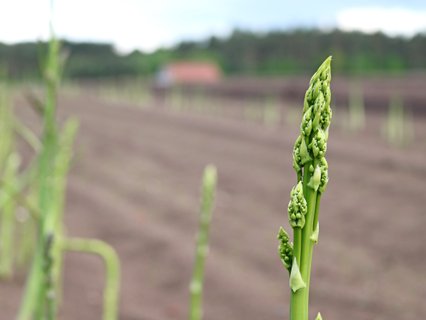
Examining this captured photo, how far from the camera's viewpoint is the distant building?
5569cm

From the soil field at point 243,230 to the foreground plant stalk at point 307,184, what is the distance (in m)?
1.36

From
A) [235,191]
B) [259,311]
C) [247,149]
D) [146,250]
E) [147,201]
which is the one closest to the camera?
[259,311]

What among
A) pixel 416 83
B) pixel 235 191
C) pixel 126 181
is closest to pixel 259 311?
pixel 235 191

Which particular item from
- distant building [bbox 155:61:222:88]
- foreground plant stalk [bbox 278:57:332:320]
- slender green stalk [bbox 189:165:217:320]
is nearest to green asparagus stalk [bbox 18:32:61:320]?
slender green stalk [bbox 189:165:217:320]

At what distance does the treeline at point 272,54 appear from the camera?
4069 centimetres

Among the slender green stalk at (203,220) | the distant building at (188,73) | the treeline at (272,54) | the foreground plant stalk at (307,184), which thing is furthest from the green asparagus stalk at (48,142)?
the distant building at (188,73)

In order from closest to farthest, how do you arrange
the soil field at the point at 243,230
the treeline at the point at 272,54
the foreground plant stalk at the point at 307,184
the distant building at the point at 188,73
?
the foreground plant stalk at the point at 307,184 → the soil field at the point at 243,230 → the treeline at the point at 272,54 → the distant building at the point at 188,73

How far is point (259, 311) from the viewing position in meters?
5.04

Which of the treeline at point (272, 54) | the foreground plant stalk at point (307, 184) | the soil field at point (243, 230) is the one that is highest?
the treeline at point (272, 54)

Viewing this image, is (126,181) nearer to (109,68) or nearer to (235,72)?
(235,72)

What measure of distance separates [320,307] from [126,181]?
4.77 m

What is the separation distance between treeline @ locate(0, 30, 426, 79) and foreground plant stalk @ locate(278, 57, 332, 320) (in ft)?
114

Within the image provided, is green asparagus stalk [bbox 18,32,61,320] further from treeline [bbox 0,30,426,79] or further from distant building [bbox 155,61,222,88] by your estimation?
distant building [bbox 155,61,222,88]

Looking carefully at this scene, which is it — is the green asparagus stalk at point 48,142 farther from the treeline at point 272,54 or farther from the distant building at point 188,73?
the distant building at point 188,73
